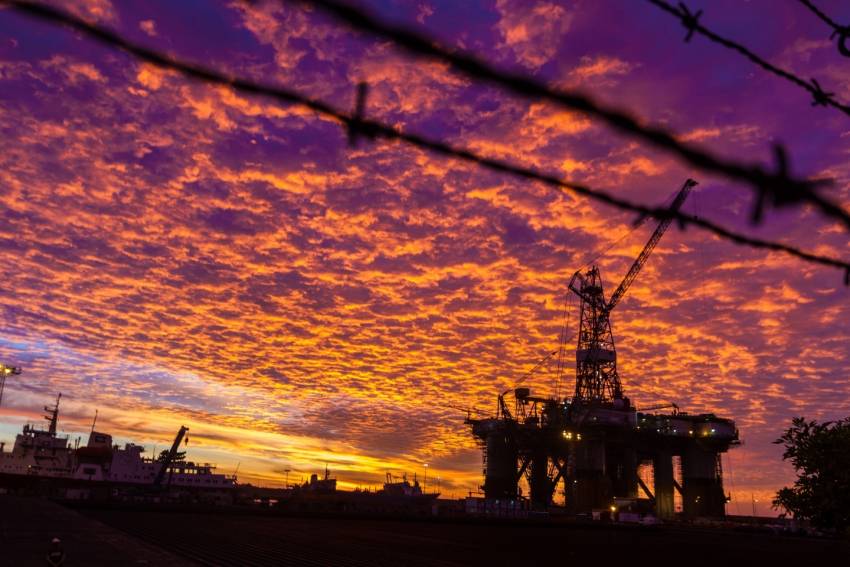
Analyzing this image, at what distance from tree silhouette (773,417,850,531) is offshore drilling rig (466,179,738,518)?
327ft

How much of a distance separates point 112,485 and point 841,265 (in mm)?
193811

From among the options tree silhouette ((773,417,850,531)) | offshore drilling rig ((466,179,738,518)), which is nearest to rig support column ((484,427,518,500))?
offshore drilling rig ((466,179,738,518))

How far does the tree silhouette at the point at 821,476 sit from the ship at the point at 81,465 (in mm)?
167206

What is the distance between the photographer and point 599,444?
122312 millimetres

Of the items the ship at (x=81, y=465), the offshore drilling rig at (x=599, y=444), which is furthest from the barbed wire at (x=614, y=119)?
the ship at (x=81, y=465)

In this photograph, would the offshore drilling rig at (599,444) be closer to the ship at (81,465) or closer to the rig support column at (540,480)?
the rig support column at (540,480)

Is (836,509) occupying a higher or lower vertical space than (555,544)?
higher

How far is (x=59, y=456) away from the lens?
165250 millimetres

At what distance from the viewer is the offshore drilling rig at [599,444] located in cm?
12238

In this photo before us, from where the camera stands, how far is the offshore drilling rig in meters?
122

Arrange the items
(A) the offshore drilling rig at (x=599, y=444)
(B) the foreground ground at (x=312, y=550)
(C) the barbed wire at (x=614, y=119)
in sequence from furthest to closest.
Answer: (A) the offshore drilling rig at (x=599, y=444) → (B) the foreground ground at (x=312, y=550) → (C) the barbed wire at (x=614, y=119)

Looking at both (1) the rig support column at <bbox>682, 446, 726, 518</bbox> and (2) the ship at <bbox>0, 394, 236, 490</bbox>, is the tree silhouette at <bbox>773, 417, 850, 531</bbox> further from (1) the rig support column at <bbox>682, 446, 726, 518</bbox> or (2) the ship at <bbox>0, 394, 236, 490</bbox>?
(2) the ship at <bbox>0, 394, 236, 490</bbox>

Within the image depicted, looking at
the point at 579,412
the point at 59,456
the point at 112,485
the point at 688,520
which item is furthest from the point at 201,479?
the point at 688,520

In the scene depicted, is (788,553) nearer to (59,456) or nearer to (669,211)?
(669,211)
